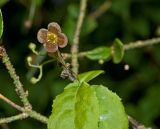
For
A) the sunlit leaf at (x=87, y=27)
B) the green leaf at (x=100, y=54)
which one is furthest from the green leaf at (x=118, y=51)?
the sunlit leaf at (x=87, y=27)

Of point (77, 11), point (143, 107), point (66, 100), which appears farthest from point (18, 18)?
point (66, 100)

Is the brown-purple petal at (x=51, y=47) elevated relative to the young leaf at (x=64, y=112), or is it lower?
Result: elevated

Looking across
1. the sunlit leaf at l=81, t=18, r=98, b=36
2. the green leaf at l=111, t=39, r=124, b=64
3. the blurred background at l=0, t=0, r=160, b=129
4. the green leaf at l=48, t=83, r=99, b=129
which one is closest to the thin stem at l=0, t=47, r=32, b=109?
the green leaf at l=48, t=83, r=99, b=129

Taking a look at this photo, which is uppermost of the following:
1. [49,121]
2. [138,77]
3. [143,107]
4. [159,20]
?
[159,20]

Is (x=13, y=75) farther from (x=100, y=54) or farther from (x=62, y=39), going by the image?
(x=100, y=54)

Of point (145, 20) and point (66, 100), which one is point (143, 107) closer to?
point (145, 20)

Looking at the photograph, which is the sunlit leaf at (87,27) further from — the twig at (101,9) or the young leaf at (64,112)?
the young leaf at (64,112)

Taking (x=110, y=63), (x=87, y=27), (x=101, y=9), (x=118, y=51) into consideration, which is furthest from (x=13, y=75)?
(x=110, y=63)
